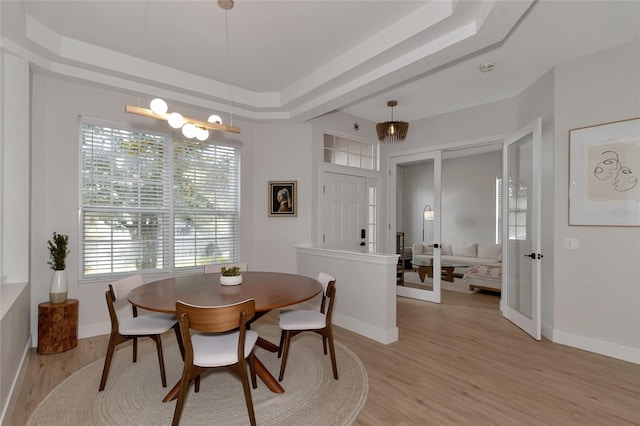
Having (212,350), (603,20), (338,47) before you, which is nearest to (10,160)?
(212,350)

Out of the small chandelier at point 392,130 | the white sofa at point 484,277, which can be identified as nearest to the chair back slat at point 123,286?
the small chandelier at point 392,130

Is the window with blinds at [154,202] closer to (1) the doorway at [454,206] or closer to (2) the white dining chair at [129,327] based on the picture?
(2) the white dining chair at [129,327]

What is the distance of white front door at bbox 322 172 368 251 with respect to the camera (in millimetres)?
4719

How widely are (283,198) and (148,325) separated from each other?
8.24 feet

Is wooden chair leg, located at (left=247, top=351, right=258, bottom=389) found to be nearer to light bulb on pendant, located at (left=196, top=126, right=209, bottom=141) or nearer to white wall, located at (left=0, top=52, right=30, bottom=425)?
light bulb on pendant, located at (left=196, top=126, right=209, bottom=141)

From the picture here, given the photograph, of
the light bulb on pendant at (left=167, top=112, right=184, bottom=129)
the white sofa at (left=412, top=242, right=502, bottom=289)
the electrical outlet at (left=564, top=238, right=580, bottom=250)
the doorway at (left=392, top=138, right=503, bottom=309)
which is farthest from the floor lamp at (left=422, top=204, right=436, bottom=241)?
the light bulb on pendant at (left=167, top=112, right=184, bottom=129)

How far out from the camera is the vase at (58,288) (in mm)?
2986

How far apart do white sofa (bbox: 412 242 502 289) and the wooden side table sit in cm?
463

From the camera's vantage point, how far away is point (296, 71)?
3600 millimetres

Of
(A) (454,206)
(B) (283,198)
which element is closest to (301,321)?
(B) (283,198)

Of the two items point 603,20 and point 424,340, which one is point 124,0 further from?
point 424,340

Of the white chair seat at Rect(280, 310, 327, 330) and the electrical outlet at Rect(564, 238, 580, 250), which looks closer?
the white chair seat at Rect(280, 310, 327, 330)

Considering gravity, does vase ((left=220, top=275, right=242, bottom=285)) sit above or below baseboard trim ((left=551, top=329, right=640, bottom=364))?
above

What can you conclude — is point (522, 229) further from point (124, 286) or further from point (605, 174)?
point (124, 286)
